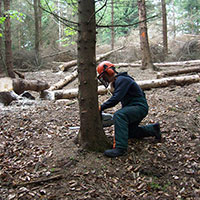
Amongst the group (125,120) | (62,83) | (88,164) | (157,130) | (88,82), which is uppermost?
(88,82)

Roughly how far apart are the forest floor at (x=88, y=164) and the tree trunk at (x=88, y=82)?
8.6 inches

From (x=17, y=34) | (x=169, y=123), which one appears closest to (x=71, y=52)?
(x=17, y=34)

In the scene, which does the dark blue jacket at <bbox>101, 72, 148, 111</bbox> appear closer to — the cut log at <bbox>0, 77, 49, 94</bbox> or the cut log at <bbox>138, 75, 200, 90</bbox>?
the cut log at <bbox>0, 77, 49, 94</bbox>

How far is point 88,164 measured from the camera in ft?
9.87

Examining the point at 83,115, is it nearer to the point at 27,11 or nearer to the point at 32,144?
the point at 32,144

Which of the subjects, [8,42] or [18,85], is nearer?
[18,85]

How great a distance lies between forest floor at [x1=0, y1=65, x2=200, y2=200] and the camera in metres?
2.62

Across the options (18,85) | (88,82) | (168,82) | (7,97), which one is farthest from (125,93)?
(168,82)

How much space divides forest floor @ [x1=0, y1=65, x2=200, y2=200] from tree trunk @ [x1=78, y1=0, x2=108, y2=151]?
0.71 ft

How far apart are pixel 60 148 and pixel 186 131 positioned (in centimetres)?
248

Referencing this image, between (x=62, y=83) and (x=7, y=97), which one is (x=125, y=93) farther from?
(x=62, y=83)

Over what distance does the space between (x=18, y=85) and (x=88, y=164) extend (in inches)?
177

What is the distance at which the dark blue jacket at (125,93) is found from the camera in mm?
3279

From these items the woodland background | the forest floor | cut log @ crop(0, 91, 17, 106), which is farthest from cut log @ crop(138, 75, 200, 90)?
cut log @ crop(0, 91, 17, 106)
